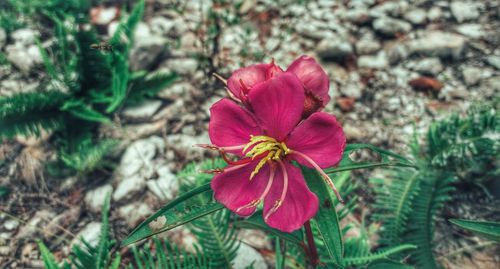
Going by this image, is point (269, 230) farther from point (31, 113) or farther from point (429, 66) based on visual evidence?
point (429, 66)

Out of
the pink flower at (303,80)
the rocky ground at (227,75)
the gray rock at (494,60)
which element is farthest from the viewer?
the gray rock at (494,60)

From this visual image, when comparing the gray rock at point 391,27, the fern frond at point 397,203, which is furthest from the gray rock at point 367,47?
the fern frond at point 397,203

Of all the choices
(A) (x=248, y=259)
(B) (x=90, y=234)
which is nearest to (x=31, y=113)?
(B) (x=90, y=234)

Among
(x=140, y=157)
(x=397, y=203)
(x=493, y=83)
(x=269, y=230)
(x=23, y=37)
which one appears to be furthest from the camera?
(x=23, y=37)

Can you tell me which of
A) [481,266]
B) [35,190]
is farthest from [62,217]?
[481,266]

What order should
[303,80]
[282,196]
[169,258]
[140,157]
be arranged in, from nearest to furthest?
1. [282,196]
2. [303,80]
3. [169,258]
4. [140,157]

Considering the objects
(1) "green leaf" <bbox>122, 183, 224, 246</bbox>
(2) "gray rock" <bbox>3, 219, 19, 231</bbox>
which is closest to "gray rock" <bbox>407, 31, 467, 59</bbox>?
(1) "green leaf" <bbox>122, 183, 224, 246</bbox>

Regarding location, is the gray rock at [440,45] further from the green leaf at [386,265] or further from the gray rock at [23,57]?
the gray rock at [23,57]
